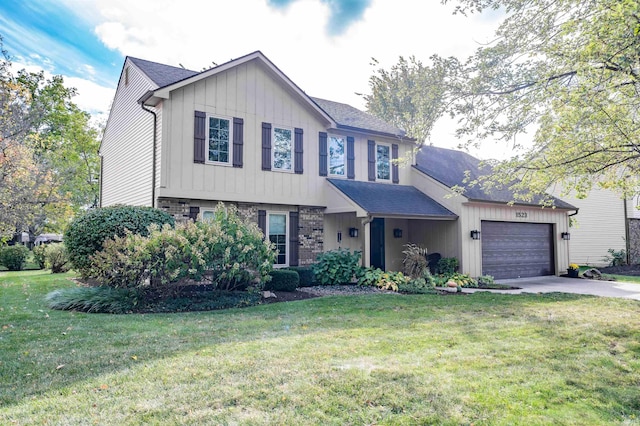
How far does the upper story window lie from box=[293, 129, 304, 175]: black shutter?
84.8 inches

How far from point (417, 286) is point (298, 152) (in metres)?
5.38

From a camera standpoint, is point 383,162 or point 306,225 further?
point 383,162

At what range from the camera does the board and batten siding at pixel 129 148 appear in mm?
11961

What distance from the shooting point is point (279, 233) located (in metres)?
12.7

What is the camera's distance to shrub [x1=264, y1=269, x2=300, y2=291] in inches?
414

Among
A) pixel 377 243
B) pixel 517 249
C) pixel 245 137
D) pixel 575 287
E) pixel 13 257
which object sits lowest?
pixel 575 287

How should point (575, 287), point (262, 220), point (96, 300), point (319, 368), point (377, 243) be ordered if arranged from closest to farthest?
1. point (319, 368)
2. point (96, 300)
3. point (575, 287)
4. point (262, 220)
5. point (377, 243)

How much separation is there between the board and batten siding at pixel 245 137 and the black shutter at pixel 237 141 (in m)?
0.13

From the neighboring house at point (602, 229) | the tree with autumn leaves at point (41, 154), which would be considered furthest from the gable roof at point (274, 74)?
the neighboring house at point (602, 229)

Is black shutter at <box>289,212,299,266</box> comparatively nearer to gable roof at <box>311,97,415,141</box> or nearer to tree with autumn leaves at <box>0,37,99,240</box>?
gable roof at <box>311,97,415,141</box>

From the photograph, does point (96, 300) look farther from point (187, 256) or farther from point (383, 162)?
point (383, 162)

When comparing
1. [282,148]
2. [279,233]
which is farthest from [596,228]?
[282,148]

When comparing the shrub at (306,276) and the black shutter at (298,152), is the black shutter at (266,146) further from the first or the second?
the shrub at (306,276)

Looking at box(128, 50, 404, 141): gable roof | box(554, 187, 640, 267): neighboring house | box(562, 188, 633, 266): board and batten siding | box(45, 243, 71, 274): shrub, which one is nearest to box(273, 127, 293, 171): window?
box(128, 50, 404, 141): gable roof
